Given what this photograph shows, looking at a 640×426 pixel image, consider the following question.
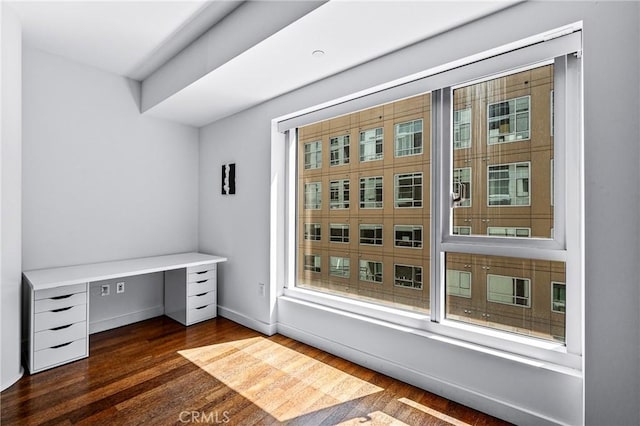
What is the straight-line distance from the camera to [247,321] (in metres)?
3.33

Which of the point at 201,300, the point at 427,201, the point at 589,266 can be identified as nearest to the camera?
the point at 589,266

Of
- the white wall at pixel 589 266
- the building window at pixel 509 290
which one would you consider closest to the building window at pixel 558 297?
the building window at pixel 509 290

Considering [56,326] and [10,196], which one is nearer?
[10,196]

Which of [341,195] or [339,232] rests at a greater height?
[341,195]

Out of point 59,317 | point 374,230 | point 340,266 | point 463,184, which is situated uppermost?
point 463,184

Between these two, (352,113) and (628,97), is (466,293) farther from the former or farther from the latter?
(352,113)

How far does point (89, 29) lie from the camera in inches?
99.0

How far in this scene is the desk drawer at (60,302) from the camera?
2389 mm

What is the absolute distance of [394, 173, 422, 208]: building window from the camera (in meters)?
2.36

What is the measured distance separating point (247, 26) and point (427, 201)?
5.80ft

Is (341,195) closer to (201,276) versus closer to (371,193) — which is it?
(371,193)

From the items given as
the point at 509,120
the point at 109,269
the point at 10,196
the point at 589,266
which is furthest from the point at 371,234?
the point at 10,196

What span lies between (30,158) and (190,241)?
69.1 inches

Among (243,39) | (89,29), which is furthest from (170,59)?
(243,39)
